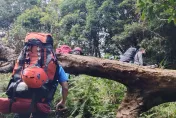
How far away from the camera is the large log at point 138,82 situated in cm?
448

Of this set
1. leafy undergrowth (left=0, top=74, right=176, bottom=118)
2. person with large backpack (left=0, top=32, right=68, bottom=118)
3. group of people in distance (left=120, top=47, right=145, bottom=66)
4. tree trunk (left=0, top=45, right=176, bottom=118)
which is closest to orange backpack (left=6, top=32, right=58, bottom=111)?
person with large backpack (left=0, top=32, right=68, bottom=118)

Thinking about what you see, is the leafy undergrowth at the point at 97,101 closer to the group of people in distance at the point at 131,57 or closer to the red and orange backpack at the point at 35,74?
the group of people in distance at the point at 131,57

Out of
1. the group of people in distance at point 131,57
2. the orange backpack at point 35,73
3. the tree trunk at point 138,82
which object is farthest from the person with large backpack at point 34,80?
the group of people in distance at point 131,57

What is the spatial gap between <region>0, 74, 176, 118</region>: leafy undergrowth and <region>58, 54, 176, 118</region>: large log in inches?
40.5

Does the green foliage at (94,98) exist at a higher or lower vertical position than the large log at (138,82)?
lower

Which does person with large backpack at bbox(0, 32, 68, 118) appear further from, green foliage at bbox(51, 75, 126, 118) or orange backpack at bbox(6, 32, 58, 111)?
green foliage at bbox(51, 75, 126, 118)

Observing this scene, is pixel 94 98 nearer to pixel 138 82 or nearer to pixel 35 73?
pixel 138 82

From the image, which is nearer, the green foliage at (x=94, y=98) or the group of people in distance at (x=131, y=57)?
the green foliage at (x=94, y=98)

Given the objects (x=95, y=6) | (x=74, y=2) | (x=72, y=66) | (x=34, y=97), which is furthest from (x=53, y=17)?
(x=34, y=97)

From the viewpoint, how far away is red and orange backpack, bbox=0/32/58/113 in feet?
12.1

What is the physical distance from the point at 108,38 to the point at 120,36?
2.56m

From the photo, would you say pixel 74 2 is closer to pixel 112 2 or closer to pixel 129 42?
pixel 112 2

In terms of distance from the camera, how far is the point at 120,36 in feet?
55.0

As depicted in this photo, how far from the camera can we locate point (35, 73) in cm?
364
